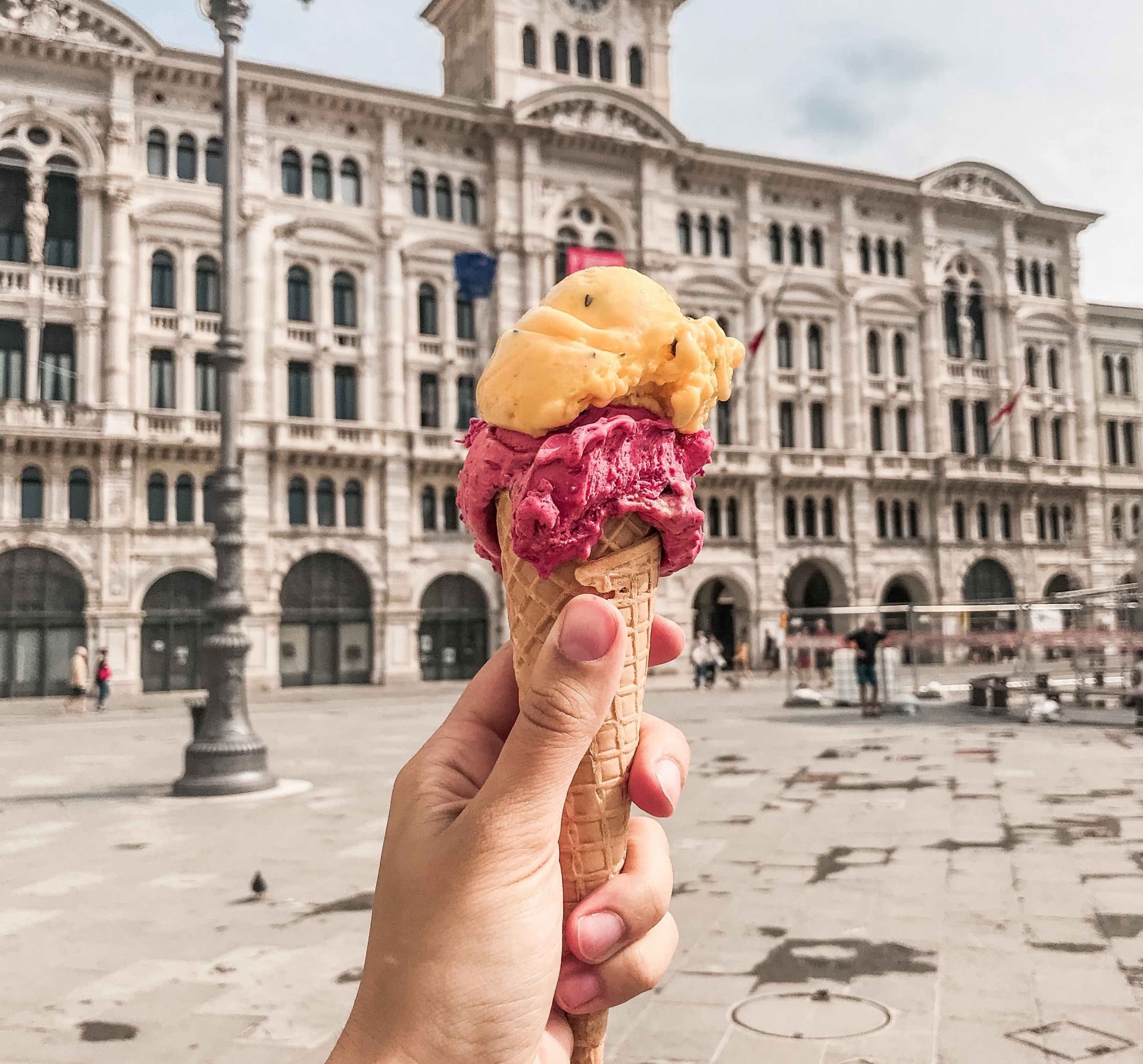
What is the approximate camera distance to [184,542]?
97.5 feet

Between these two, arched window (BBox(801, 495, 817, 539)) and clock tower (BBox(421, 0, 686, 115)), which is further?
arched window (BBox(801, 495, 817, 539))

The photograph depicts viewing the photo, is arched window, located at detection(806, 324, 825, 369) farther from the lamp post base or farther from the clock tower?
the lamp post base

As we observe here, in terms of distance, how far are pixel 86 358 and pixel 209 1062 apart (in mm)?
28779

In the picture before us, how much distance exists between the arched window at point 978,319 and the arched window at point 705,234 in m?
12.4

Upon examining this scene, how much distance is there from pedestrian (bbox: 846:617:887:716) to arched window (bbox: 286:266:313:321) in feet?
69.9

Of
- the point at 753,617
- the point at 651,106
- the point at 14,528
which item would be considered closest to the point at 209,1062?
the point at 14,528

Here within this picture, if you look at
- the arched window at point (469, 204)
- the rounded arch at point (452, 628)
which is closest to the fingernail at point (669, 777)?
the rounded arch at point (452, 628)

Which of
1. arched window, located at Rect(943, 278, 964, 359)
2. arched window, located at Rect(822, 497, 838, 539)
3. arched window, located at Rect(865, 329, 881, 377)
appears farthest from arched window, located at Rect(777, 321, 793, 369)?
arched window, located at Rect(943, 278, 964, 359)

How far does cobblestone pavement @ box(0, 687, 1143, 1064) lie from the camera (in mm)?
4594

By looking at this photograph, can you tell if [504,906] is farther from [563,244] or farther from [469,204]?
[563,244]

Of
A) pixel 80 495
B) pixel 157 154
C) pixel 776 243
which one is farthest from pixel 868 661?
pixel 157 154

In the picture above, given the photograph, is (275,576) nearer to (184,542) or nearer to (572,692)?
(184,542)

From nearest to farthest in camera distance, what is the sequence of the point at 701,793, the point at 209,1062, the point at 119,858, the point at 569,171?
the point at 209,1062, the point at 119,858, the point at 701,793, the point at 569,171

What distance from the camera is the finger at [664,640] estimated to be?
9.38 feet
